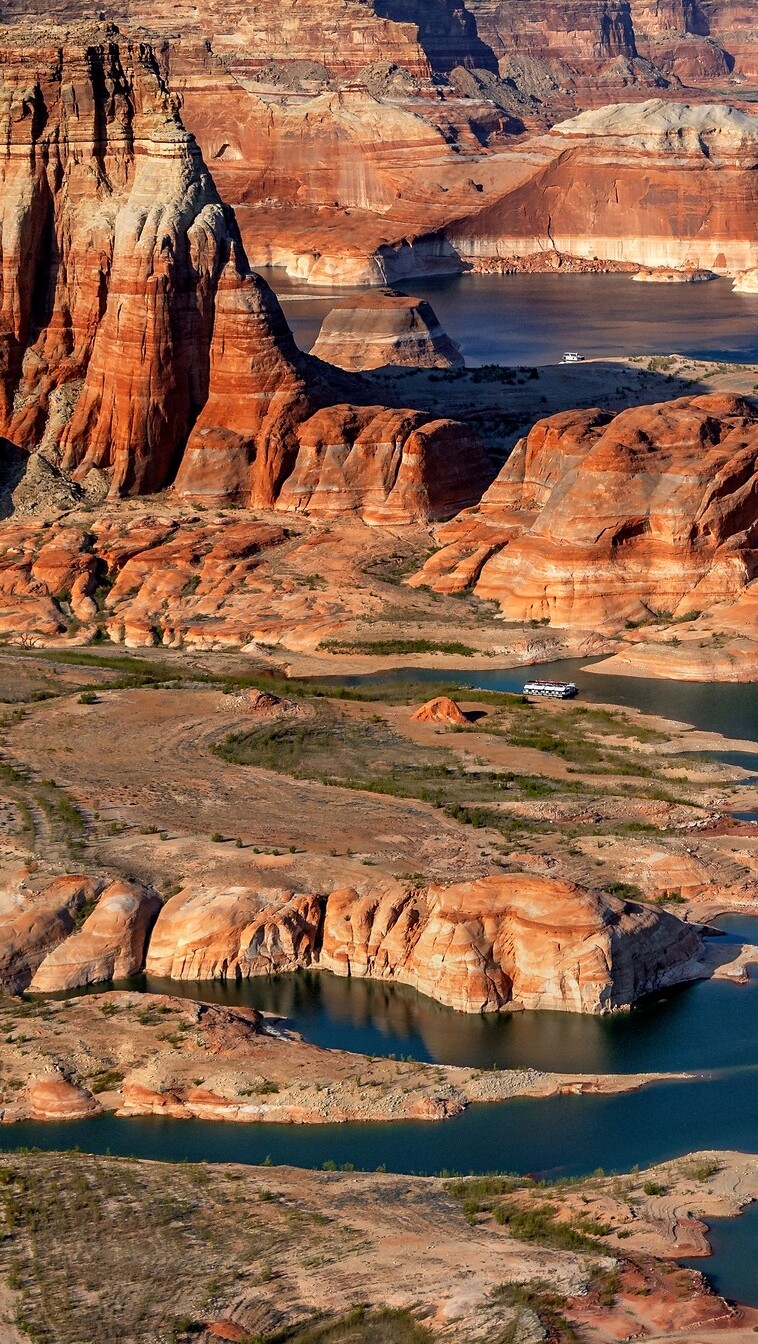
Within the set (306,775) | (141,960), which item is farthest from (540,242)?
(141,960)

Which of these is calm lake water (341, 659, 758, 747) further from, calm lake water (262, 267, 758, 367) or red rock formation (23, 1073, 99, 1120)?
calm lake water (262, 267, 758, 367)

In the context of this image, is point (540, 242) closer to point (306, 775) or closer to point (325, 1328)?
point (306, 775)

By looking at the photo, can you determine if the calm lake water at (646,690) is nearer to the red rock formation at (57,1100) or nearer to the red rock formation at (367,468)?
the red rock formation at (367,468)

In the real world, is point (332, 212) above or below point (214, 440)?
Result: above

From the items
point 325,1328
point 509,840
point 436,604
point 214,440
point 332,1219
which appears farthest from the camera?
point 214,440

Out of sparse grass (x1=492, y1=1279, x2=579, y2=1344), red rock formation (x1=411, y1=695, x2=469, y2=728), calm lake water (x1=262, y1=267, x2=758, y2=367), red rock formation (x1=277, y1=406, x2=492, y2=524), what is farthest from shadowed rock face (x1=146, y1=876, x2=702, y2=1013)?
calm lake water (x1=262, y1=267, x2=758, y2=367)

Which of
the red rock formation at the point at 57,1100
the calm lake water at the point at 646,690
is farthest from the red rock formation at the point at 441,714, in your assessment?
the red rock formation at the point at 57,1100

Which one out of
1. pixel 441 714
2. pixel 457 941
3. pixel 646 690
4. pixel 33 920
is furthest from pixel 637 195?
pixel 457 941
